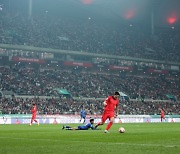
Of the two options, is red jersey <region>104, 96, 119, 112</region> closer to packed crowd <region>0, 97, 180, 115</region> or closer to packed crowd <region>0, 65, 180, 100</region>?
packed crowd <region>0, 97, 180, 115</region>

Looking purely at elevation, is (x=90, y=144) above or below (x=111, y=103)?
below

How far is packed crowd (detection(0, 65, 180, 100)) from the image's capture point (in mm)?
72938

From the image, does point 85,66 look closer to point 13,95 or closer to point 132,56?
point 132,56

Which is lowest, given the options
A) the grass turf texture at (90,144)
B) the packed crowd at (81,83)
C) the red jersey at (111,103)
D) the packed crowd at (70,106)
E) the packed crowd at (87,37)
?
the grass turf texture at (90,144)

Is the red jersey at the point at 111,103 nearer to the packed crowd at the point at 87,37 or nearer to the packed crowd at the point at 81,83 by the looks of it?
the packed crowd at the point at 81,83

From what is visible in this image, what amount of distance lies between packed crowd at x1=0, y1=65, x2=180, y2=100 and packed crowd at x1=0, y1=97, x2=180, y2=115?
2.85m

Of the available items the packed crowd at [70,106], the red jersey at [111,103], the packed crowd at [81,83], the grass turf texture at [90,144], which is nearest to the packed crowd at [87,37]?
the packed crowd at [81,83]

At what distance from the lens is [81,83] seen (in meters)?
82.4

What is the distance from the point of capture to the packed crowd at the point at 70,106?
63.5 m

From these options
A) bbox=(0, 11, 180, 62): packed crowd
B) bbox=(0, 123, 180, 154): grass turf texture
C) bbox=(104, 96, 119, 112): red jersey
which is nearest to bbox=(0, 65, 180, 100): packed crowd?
bbox=(0, 11, 180, 62): packed crowd

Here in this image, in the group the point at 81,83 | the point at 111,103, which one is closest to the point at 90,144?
the point at 111,103

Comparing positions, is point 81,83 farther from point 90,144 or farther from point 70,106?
point 90,144

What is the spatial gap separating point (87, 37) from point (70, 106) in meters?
29.5

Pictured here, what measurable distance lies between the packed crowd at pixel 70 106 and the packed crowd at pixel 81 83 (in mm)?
2855
